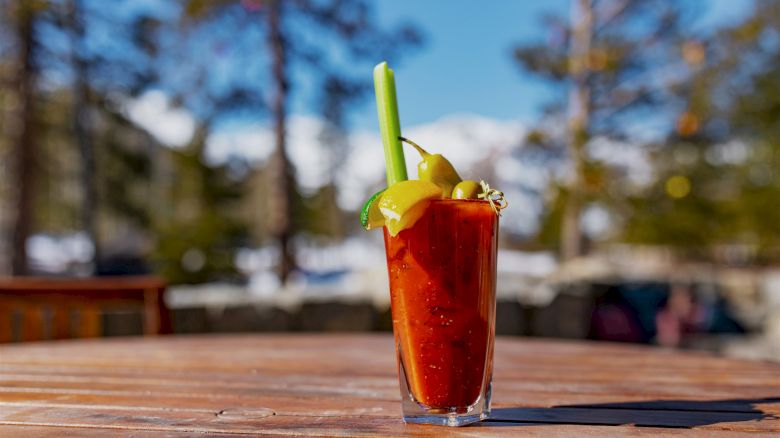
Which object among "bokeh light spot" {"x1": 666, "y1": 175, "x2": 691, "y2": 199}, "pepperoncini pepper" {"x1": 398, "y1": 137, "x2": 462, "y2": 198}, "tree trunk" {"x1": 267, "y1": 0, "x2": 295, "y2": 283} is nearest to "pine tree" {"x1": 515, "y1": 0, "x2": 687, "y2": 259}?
"bokeh light spot" {"x1": 666, "y1": 175, "x2": 691, "y2": 199}

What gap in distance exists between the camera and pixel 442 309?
3.00 feet

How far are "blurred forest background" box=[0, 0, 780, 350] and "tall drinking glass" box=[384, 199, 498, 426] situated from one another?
309 inches

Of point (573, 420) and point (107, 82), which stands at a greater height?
point (107, 82)

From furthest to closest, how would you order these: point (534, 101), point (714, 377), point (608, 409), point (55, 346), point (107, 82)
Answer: point (534, 101), point (107, 82), point (55, 346), point (714, 377), point (608, 409)

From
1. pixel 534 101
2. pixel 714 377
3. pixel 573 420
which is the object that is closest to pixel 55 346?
pixel 573 420

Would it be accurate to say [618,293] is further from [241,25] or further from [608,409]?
[608,409]

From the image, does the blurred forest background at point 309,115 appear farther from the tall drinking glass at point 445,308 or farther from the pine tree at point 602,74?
the tall drinking glass at point 445,308

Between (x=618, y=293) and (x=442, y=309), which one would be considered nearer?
(x=442, y=309)

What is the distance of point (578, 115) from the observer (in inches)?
488

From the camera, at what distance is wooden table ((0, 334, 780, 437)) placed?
0.91 m

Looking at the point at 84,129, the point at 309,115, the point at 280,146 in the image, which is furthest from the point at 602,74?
the point at 84,129

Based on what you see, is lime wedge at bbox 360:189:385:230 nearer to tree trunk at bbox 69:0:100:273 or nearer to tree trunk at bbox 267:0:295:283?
tree trunk at bbox 267:0:295:283

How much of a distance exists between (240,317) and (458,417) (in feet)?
15.3

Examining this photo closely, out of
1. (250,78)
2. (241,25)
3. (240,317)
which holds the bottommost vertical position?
(240,317)
